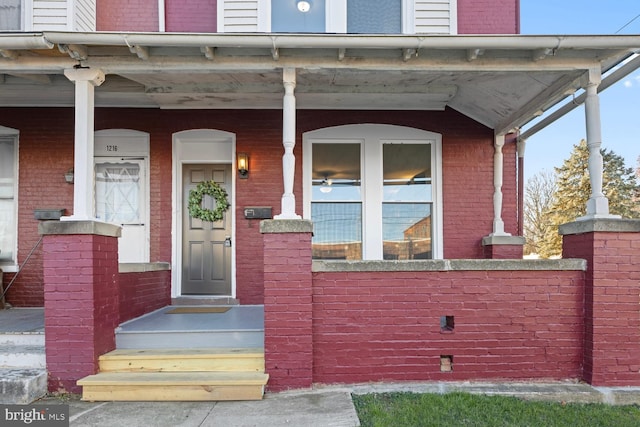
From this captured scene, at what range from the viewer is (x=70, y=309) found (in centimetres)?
394

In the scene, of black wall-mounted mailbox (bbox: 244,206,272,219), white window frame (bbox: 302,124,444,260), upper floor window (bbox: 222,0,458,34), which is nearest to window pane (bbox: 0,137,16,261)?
black wall-mounted mailbox (bbox: 244,206,272,219)

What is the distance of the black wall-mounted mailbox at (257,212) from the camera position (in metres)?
5.83

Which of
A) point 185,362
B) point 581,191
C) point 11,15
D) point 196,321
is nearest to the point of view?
point 185,362

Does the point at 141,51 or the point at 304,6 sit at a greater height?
the point at 304,6

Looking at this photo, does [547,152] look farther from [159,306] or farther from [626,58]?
[159,306]

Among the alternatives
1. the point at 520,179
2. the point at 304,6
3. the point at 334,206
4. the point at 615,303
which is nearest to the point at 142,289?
the point at 334,206

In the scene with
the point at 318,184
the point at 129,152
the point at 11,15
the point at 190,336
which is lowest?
the point at 190,336

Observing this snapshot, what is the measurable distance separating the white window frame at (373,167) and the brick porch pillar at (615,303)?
2.16 metres

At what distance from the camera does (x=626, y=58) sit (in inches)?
168

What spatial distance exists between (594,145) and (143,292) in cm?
502

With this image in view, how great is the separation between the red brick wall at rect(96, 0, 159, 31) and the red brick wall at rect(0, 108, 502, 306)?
3.68 feet

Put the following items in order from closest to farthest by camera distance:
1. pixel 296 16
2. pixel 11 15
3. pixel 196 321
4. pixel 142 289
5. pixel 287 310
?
pixel 287 310
pixel 196 321
pixel 142 289
pixel 11 15
pixel 296 16

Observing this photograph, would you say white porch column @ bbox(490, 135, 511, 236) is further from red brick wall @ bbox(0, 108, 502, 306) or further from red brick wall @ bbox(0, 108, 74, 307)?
red brick wall @ bbox(0, 108, 74, 307)

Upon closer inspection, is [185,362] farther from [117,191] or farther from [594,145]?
[594,145]
